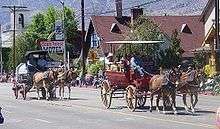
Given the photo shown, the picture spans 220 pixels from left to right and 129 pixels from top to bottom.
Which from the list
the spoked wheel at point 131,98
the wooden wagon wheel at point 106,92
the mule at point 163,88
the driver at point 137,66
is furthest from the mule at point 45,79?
the mule at point 163,88

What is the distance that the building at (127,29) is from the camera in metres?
69.7

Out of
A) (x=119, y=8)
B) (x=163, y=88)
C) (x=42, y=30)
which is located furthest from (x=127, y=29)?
(x=163, y=88)

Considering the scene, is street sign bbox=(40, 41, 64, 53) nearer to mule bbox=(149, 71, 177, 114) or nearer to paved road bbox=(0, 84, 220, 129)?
paved road bbox=(0, 84, 220, 129)

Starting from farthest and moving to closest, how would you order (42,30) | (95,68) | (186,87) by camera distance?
1. (42,30)
2. (95,68)
3. (186,87)

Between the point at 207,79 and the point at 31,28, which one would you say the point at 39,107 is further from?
the point at 31,28

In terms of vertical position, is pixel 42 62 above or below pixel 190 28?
below

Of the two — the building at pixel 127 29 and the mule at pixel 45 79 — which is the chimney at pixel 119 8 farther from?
the mule at pixel 45 79

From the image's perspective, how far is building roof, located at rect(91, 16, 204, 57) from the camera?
70.0m

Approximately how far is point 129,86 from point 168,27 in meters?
47.9

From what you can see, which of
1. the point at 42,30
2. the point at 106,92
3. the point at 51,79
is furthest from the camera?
the point at 42,30

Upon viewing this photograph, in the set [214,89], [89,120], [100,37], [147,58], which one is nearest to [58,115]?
[89,120]

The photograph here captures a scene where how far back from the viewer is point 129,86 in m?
23.7

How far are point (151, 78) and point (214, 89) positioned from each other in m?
15.0

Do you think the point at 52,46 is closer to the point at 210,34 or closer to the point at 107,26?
the point at 107,26
